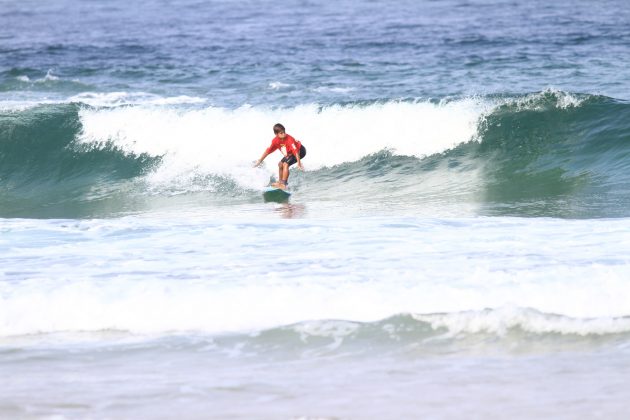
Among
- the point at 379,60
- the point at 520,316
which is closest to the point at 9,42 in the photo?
the point at 379,60

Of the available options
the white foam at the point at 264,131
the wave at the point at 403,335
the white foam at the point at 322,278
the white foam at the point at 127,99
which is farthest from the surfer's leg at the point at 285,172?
the wave at the point at 403,335

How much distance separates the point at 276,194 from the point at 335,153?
3442 mm

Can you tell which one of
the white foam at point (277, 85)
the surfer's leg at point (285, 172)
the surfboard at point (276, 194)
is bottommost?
the surfboard at point (276, 194)

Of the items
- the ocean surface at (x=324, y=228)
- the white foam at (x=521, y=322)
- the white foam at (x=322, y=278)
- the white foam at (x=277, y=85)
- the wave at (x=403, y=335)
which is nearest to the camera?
the ocean surface at (x=324, y=228)

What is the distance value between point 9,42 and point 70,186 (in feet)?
59.6

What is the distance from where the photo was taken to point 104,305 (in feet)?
27.0

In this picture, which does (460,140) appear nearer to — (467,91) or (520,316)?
(467,91)

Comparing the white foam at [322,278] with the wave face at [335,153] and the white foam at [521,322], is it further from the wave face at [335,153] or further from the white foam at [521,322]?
the wave face at [335,153]

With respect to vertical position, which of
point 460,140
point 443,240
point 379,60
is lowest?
point 443,240

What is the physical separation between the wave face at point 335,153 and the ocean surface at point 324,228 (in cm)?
6

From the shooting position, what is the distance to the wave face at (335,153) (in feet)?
51.1

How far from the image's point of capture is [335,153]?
18.5 metres

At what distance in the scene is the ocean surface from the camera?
6.49 meters

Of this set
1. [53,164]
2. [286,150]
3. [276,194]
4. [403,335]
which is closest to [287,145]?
[286,150]
